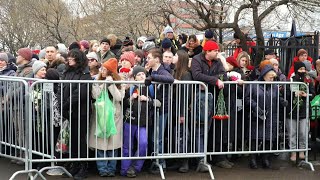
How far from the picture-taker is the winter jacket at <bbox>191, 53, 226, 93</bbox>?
7.46m

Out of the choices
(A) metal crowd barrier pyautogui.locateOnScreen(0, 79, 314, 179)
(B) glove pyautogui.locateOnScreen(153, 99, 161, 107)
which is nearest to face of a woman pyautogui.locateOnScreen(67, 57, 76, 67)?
(A) metal crowd barrier pyautogui.locateOnScreen(0, 79, 314, 179)

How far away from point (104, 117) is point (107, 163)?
0.79m

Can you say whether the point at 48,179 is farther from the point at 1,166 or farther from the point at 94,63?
the point at 94,63

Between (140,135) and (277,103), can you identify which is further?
(277,103)

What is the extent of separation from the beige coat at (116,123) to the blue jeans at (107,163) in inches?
4.0

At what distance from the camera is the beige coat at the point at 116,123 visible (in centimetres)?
693

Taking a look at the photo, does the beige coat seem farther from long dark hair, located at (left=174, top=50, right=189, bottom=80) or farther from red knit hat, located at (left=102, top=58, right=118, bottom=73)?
long dark hair, located at (left=174, top=50, right=189, bottom=80)

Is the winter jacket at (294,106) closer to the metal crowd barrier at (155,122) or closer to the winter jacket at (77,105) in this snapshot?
the metal crowd barrier at (155,122)

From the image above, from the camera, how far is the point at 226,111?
7.68 meters

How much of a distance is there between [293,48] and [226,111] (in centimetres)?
384

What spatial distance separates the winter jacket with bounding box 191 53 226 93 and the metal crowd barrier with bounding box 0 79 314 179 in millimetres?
151

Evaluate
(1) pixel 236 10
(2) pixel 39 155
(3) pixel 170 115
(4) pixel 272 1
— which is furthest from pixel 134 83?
(1) pixel 236 10

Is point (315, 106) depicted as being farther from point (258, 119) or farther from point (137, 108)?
point (137, 108)

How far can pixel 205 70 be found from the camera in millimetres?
7625
